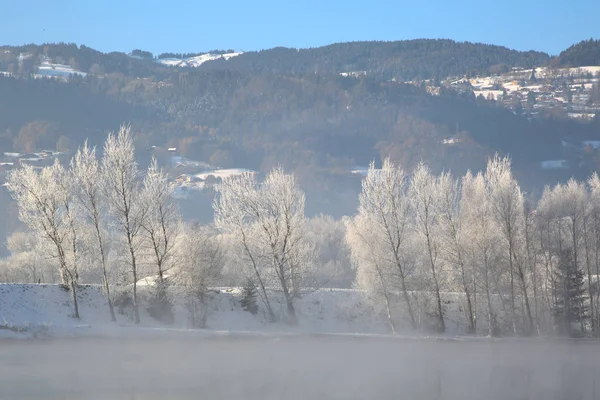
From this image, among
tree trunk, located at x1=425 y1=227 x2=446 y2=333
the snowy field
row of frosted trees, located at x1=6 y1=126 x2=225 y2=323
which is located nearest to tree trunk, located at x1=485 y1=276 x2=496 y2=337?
tree trunk, located at x1=425 y1=227 x2=446 y2=333

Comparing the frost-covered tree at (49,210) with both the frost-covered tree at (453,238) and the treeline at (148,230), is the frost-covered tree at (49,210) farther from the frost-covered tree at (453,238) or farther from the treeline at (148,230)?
the frost-covered tree at (453,238)

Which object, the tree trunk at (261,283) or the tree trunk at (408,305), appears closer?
the tree trunk at (261,283)

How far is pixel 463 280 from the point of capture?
46.6m

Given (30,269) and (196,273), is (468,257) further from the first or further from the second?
(30,269)

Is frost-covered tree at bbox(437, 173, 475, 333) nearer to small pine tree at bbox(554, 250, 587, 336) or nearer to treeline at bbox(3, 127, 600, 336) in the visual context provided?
treeline at bbox(3, 127, 600, 336)

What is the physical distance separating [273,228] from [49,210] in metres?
14.1

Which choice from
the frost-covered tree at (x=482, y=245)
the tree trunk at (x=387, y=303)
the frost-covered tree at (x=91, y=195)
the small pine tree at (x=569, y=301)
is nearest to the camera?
the frost-covered tree at (x=91, y=195)

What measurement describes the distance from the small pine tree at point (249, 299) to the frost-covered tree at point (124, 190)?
22.3 ft

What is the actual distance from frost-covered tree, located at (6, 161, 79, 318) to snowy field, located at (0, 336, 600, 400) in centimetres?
1679

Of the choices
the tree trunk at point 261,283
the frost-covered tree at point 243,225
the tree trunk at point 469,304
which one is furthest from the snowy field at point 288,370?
the frost-covered tree at point 243,225

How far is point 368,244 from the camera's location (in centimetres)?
4900

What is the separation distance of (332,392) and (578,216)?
36488 millimetres

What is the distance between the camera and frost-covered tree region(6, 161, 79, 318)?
43812 millimetres

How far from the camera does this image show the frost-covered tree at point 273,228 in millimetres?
48375
